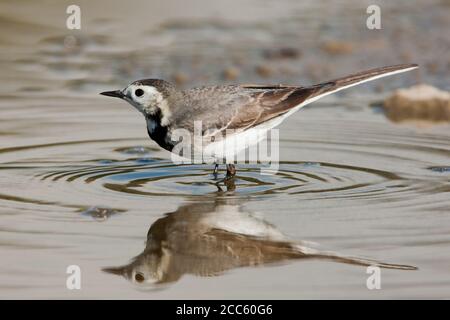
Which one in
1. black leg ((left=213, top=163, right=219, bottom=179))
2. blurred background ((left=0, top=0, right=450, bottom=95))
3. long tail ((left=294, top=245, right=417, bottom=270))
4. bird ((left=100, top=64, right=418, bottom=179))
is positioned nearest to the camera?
long tail ((left=294, top=245, right=417, bottom=270))

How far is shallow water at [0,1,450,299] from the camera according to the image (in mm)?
6590

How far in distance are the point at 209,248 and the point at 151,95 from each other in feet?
8.99

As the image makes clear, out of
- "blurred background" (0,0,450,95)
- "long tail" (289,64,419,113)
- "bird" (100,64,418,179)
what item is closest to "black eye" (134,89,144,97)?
"bird" (100,64,418,179)

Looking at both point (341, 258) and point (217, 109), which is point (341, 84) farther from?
point (341, 258)

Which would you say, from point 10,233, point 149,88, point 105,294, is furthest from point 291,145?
point 105,294

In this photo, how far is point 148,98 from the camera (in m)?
9.55

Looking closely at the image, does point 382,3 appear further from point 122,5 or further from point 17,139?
point 17,139

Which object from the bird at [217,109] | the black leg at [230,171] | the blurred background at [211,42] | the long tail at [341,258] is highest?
the blurred background at [211,42]

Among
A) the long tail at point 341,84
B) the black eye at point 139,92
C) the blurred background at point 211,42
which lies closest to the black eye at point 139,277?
the black eye at point 139,92

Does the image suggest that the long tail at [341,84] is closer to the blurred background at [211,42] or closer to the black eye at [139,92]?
the black eye at [139,92]

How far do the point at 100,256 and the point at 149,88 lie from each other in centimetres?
292

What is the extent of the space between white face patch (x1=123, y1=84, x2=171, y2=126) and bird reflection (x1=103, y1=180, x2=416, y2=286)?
1.59m

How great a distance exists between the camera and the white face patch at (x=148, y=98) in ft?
31.2

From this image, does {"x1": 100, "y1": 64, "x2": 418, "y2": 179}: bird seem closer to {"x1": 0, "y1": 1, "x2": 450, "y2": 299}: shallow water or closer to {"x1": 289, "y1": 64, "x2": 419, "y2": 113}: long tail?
{"x1": 289, "y1": 64, "x2": 419, "y2": 113}: long tail
